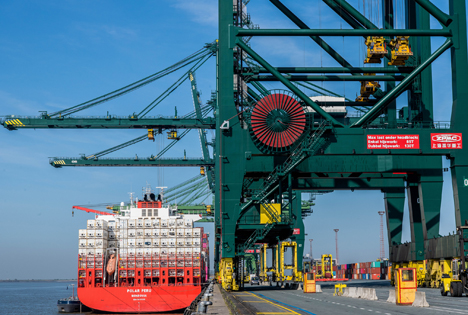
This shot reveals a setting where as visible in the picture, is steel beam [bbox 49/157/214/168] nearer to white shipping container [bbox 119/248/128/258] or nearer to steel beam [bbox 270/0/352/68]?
white shipping container [bbox 119/248/128/258]

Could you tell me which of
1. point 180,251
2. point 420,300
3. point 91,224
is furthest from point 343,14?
point 91,224

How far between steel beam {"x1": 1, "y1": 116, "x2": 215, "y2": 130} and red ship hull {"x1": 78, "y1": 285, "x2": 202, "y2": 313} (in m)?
21.1

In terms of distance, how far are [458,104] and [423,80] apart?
857cm

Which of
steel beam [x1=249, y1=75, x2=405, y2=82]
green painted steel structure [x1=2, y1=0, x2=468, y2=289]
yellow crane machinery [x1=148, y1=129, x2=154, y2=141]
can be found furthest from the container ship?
steel beam [x1=249, y1=75, x2=405, y2=82]

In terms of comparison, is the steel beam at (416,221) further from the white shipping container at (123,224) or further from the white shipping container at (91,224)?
the white shipping container at (91,224)

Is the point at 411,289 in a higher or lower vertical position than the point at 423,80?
lower

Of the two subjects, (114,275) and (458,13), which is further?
(114,275)

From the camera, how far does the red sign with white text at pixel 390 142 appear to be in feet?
141

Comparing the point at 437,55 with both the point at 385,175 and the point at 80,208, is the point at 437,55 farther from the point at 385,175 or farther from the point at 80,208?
the point at 80,208

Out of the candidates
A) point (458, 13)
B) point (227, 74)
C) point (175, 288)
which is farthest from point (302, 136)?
point (175, 288)

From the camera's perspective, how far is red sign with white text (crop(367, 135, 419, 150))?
141 feet

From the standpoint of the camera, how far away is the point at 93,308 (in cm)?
7200

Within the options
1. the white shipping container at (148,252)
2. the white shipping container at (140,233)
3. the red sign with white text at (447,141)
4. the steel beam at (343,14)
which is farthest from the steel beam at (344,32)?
the white shipping container at (148,252)

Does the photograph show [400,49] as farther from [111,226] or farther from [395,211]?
[111,226]
